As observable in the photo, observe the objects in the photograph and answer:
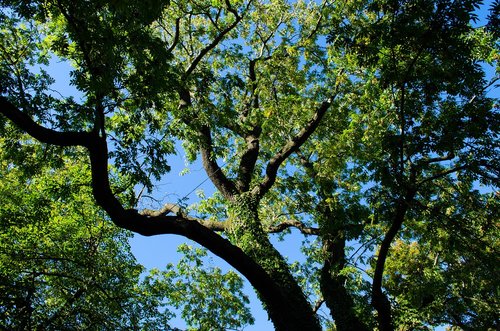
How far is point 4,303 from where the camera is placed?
201 inches

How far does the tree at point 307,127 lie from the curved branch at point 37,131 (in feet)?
0.06

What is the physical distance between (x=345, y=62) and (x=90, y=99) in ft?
20.4

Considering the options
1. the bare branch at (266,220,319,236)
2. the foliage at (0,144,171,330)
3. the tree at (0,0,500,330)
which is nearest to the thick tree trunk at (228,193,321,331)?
the tree at (0,0,500,330)

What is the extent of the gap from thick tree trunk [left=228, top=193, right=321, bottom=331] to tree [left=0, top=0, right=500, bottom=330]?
0.09 feet

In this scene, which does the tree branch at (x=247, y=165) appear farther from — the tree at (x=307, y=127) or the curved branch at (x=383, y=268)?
the curved branch at (x=383, y=268)

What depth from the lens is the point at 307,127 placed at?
9.35 m

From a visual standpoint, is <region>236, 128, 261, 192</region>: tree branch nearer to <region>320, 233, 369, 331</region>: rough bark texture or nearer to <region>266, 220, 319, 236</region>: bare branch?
<region>266, 220, 319, 236</region>: bare branch

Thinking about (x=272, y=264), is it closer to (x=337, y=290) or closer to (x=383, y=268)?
(x=337, y=290)

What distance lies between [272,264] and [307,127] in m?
3.34

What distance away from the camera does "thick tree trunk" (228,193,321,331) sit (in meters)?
6.84

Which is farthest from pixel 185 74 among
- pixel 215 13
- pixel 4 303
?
pixel 4 303

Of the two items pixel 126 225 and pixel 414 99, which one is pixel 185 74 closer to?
pixel 126 225

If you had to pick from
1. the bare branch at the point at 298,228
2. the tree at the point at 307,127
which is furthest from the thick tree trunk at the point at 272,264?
the bare branch at the point at 298,228

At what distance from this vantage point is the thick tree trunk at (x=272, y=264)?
6836 mm
